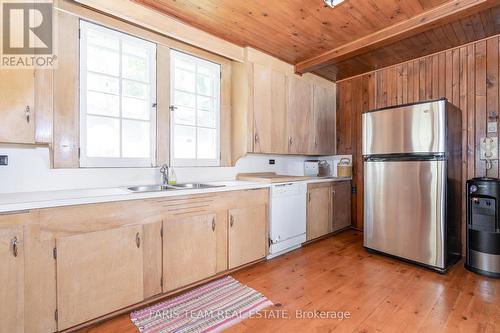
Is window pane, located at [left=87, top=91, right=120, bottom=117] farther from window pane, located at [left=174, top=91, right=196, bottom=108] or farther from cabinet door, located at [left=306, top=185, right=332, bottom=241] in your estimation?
cabinet door, located at [left=306, top=185, right=332, bottom=241]

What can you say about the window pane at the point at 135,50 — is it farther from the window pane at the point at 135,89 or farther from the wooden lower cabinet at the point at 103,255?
the wooden lower cabinet at the point at 103,255

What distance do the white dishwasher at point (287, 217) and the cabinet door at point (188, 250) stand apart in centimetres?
82

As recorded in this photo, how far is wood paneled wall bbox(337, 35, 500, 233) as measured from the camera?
2.80 metres

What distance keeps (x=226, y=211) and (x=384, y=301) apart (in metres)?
1.52

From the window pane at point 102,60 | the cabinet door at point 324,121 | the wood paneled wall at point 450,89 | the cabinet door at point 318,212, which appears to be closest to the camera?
the window pane at point 102,60

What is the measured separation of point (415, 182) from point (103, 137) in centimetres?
306

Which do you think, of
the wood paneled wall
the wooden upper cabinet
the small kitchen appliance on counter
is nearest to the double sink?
the wooden upper cabinet

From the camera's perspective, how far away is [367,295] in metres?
2.08

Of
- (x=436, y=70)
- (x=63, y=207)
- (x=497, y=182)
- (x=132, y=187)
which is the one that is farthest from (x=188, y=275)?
(x=436, y=70)

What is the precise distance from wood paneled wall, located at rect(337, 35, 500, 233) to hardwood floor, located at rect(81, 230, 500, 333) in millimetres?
1186

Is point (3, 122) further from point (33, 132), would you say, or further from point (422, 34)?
point (422, 34)

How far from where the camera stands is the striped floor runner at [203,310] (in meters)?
1.69

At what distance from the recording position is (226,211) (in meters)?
2.41

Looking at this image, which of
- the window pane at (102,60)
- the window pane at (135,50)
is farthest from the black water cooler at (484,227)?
the window pane at (102,60)
